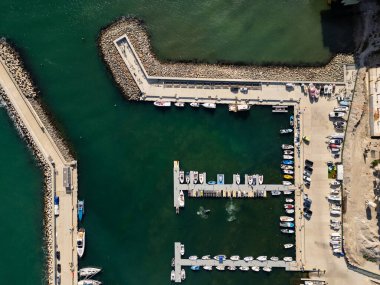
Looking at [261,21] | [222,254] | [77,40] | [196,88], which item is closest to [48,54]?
[77,40]

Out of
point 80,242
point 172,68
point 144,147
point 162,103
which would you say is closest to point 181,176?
point 144,147

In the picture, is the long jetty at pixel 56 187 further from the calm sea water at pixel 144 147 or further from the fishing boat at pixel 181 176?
the fishing boat at pixel 181 176

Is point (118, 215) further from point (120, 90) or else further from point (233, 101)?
point (233, 101)

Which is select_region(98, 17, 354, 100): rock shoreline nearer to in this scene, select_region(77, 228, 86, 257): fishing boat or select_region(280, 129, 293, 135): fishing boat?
select_region(280, 129, 293, 135): fishing boat

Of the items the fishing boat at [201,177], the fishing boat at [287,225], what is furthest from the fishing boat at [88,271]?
the fishing boat at [287,225]

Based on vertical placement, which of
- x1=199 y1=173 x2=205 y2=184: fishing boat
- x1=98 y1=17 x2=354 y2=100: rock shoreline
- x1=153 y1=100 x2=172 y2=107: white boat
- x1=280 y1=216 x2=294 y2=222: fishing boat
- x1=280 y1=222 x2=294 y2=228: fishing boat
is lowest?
x1=280 y1=222 x2=294 y2=228: fishing boat

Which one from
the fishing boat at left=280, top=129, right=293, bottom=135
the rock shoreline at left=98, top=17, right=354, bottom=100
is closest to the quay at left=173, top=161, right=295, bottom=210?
the fishing boat at left=280, top=129, right=293, bottom=135
